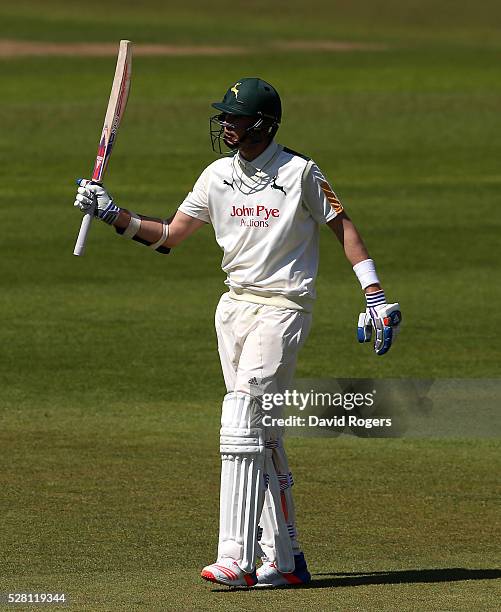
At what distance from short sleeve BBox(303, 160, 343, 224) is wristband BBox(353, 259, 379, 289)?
0.23m

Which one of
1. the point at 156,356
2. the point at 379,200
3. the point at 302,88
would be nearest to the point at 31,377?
the point at 156,356

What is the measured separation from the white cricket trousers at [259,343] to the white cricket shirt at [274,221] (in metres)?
0.08

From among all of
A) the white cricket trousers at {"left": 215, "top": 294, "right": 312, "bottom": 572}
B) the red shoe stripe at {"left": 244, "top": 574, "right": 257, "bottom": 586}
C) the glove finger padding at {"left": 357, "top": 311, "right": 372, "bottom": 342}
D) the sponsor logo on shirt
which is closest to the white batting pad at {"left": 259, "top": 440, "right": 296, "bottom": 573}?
the white cricket trousers at {"left": 215, "top": 294, "right": 312, "bottom": 572}

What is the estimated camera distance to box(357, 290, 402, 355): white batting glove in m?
6.64

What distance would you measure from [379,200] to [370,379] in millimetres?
9135

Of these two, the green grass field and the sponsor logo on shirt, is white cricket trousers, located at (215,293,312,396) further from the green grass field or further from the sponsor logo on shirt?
the green grass field

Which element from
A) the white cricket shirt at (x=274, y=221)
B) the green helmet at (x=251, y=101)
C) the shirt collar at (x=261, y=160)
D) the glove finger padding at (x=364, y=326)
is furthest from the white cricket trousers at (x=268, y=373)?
the green helmet at (x=251, y=101)

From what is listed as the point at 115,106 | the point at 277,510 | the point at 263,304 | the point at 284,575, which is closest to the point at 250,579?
the point at 284,575

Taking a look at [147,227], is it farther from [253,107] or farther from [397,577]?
[397,577]

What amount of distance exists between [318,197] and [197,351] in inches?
217

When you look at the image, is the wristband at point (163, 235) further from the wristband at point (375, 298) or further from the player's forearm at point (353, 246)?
the wristband at point (375, 298)

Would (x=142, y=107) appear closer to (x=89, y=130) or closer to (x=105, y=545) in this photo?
(x=89, y=130)

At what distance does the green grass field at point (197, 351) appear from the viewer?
6.81m

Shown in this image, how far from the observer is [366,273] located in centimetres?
675
